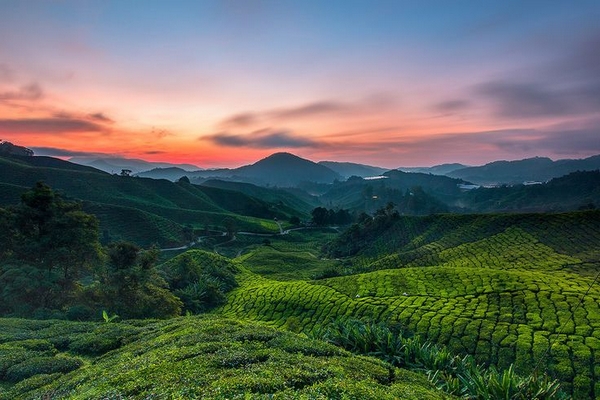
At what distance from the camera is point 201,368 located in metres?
11.3

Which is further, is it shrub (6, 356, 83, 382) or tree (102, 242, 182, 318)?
tree (102, 242, 182, 318)

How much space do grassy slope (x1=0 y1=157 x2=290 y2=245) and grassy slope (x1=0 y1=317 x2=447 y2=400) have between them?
3025 inches

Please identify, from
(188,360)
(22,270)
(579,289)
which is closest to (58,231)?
(22,270)

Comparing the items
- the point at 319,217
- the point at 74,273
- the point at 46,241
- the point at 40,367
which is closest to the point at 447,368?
the point at 40,367

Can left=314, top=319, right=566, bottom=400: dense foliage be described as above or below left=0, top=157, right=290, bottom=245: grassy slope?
below

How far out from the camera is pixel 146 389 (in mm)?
9844

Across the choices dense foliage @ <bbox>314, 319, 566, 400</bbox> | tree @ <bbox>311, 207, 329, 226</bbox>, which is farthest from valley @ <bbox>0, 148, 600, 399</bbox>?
tree @ <bbox>311, 207, 329, 226</bbox>

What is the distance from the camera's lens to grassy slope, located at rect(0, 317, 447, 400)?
979cm

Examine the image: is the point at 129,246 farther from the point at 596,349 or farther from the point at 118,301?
the point at 596,349

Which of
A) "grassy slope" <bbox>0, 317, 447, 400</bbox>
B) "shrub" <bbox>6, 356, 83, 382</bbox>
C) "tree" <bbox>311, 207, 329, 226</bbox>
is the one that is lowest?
"tree" <bbox>311, 207, 329, 226</bbox>

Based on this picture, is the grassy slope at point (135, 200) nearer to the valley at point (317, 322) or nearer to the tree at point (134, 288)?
the valley at point (317, 322)

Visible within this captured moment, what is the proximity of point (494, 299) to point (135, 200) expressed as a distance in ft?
428

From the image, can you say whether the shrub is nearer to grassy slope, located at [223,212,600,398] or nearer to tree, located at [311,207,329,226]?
grassy slope, located at [223,212,600,398]

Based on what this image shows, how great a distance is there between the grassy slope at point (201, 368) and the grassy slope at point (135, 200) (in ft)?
252
